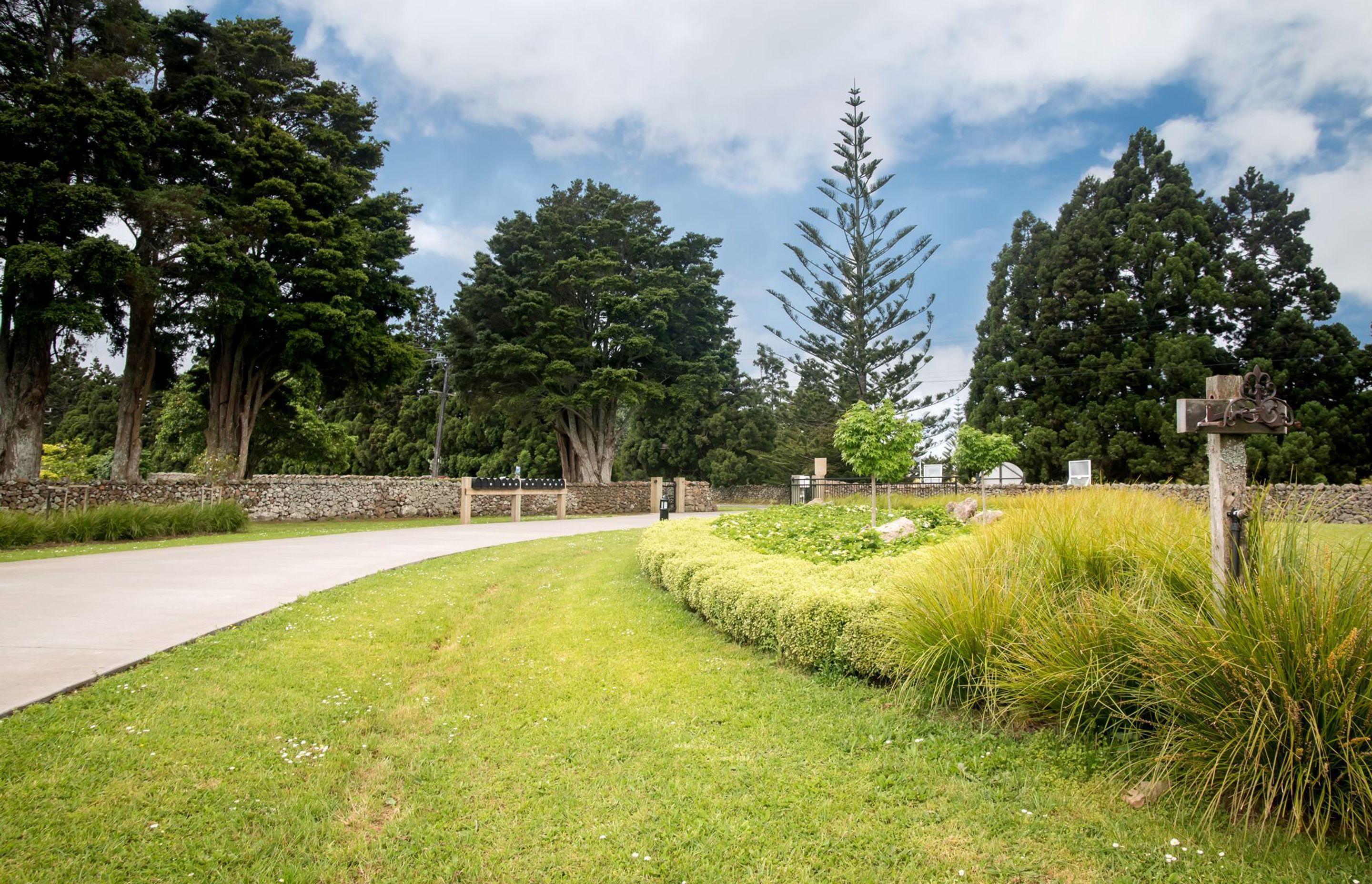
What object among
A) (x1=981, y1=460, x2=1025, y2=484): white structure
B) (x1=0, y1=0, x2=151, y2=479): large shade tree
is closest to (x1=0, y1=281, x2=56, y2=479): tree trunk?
(x1=0, y1=0, x2=151, y2=479): large shade tree

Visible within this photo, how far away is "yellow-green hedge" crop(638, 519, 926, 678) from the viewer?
4246 millimetres

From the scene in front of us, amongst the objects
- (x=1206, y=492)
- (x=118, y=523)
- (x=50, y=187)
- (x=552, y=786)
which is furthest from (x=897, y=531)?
(x=50, y=187)

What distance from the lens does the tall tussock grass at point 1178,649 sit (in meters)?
2.49

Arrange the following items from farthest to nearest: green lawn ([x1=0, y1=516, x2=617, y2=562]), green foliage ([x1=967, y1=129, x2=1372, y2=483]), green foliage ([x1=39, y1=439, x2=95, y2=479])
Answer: green foliage ([x1=39, y1=439, x2=95, y2=479]) < green foliage ([x1=967, y1=129, x2=1372, y2=483]) < green lawn ([x1=0, y1=516, x2=617, y2=562])

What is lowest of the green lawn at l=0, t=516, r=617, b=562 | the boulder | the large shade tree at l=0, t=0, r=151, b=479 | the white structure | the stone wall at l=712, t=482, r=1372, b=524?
the green lawn at l=0, t=516, r=617, b=562

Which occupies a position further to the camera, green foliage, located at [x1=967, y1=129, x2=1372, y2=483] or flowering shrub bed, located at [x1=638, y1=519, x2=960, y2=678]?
green foliage, located at [x1=967, y1=129, x2=1372, y2=483]

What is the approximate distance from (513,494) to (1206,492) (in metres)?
16.3

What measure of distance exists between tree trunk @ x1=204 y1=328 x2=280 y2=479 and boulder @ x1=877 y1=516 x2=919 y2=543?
60.4 ft

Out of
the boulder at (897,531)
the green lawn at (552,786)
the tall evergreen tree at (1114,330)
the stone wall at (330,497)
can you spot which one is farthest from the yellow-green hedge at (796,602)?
the tall evergreen tree at (1114,330)

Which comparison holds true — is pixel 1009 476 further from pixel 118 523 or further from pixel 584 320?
pixel 118 523

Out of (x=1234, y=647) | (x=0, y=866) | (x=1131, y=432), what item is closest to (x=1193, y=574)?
(x=1234, y=647)

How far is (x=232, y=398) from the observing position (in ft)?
67.6

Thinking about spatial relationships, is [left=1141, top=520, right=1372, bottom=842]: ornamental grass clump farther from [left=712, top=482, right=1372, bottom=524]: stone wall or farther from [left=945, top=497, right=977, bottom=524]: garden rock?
[left=945, top=497, right=977, bottom=524]: garden rock

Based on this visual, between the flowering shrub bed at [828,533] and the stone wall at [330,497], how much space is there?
12.7 meters
